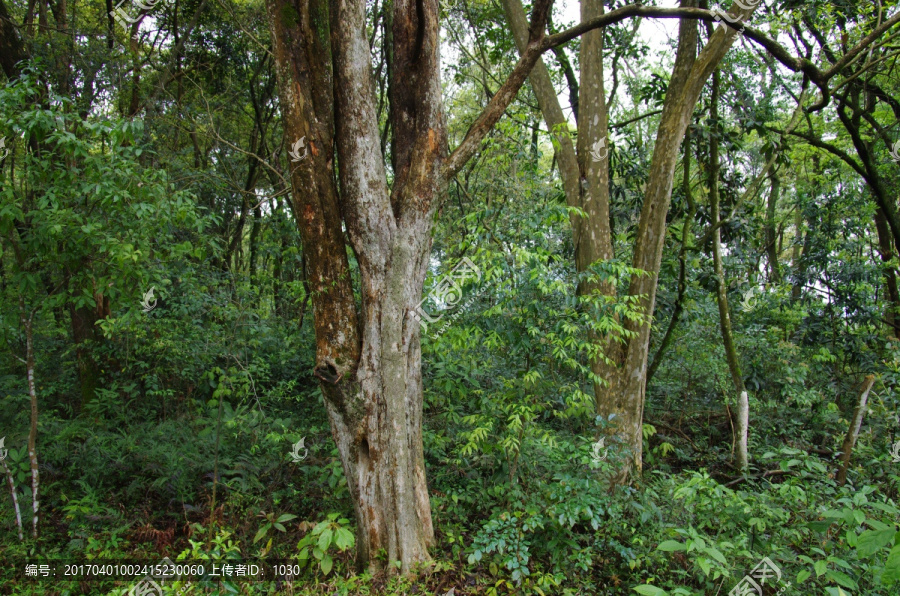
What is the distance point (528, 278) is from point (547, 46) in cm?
161

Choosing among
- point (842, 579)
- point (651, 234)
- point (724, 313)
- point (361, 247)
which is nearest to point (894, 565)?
point (842, 579)

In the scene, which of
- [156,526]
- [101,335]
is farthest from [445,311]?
[101,335]

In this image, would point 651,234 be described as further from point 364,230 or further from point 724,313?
point 364,230

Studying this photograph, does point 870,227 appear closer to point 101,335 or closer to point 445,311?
point 445,311

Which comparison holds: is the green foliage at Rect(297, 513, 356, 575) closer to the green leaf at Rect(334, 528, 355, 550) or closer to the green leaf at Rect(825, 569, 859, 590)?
the green leaf at Rect(334, 528, 355, 550)

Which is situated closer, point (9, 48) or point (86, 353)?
point (9, 48)

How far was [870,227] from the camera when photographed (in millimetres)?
8742

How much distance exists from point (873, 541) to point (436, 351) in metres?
2.82

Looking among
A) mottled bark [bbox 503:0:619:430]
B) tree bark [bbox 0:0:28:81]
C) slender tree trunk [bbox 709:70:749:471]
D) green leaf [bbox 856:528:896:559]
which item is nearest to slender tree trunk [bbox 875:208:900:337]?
slender tree trunk [bbox 709:70:749:471]

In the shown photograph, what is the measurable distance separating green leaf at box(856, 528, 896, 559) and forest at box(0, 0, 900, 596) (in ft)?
0.03

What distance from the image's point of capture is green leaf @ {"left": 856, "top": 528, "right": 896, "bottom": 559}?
2.20m

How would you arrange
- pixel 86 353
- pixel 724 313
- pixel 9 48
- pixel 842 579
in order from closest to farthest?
pixel 842 579
pixel 724 313
pixel 9 48
pixel 86 353

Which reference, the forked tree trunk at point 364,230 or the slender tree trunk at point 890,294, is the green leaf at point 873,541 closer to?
the forked tree trunk at point 364,230

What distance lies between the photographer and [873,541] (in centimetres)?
223
